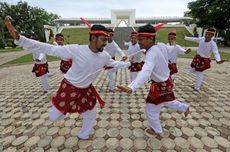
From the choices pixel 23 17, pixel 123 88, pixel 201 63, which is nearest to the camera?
pixel 123 88

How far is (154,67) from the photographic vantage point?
2625 millimetres

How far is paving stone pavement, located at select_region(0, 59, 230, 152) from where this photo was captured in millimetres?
2779

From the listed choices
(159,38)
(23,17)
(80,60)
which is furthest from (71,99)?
(23,17)

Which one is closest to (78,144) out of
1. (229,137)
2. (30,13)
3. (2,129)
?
(2,129)

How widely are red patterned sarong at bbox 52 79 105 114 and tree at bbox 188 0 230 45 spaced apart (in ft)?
88.0

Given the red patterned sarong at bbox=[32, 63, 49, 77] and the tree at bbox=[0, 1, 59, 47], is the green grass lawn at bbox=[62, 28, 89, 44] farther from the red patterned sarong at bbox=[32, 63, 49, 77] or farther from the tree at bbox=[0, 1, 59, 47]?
the red patterned sarong at bbox=[32, 63, 49, 77]

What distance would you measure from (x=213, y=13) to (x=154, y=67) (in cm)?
2622

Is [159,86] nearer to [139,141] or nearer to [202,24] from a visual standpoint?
[139,141]

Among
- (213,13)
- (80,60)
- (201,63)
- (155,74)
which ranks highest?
(213,13)

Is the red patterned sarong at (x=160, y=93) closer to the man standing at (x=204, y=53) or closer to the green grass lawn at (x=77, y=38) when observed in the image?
the man standing at (x=204, y=53)

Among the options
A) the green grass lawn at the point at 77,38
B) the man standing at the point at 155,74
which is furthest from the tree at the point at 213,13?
the man standing at the point at 155,74

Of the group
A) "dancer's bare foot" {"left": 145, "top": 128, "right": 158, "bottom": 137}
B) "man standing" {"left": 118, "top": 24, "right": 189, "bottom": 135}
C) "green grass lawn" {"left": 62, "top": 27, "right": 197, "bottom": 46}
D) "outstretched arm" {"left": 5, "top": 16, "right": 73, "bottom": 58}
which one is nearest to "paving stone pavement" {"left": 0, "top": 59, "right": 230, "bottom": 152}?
"dancer's bare foot" {"left": 145, "top": 128, "right": 158, "bottom": 137}

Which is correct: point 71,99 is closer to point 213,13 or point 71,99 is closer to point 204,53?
point 204,53

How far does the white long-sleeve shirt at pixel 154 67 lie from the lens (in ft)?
7.62
